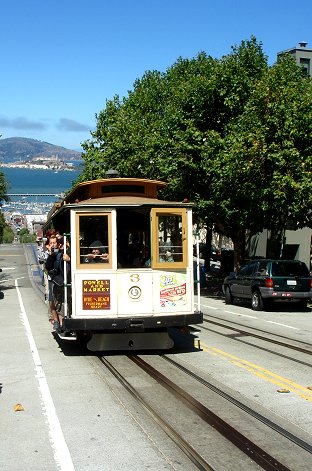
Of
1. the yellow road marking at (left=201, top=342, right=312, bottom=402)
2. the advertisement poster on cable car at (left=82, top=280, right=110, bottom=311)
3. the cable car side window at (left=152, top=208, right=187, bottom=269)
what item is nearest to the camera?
the yellow road marking at (left=201, top=342, right=312, bottom=402)

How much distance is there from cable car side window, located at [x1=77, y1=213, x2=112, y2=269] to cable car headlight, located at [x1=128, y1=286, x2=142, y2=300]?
551 millimetres

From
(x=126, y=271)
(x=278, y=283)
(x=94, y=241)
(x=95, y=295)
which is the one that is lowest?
(x=278, y=283)

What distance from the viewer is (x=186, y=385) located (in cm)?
900

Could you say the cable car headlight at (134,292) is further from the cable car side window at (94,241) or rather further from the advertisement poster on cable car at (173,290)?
the cable car side window at (94,241)

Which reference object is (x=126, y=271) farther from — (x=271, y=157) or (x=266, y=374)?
(x=271, y=157)

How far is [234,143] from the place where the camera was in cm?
2389

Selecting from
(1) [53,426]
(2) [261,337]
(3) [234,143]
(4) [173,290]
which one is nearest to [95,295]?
(4) [173,290]

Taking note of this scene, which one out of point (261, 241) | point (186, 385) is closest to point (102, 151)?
point (261, 241)

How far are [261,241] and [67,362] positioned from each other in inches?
1427

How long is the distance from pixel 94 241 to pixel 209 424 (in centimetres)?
477

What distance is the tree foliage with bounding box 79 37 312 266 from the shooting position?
22.9m

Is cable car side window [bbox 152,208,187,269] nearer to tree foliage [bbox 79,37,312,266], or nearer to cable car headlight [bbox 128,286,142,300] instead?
cable car headlight [bbox 128,286,142,300]

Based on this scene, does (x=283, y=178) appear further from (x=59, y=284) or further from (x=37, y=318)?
(x=59, y=284)

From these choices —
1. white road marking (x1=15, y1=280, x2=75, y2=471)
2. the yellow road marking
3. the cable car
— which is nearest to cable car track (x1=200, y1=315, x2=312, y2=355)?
the yellow road marking
